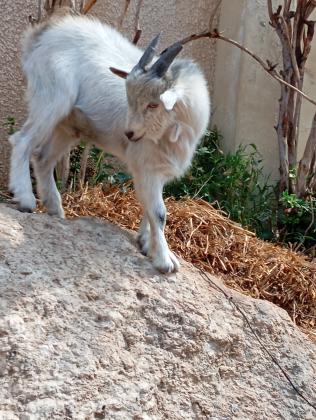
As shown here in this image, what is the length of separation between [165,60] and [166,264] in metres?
1.02

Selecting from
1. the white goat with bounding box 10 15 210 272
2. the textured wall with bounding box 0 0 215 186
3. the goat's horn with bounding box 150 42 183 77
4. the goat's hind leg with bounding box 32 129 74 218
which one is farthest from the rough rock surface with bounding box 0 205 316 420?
the textured wall with bounding box 0 0 215 186

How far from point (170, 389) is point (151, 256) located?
0.78 metres

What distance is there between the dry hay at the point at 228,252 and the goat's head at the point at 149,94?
1.27 m

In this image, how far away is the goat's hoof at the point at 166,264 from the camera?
Result: 13.8ft

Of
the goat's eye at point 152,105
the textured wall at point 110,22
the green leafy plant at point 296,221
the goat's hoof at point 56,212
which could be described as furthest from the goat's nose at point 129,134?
the green leafy plant at point 296,221

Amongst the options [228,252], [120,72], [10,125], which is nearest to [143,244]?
[120,72]

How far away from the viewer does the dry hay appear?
17.1 ft

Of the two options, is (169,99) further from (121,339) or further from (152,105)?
(121,339)

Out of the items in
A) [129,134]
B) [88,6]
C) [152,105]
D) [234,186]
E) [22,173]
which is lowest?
[234,186]

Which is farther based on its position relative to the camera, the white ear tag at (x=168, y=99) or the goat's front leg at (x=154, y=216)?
the goat's front leg at (x=154, y=216)

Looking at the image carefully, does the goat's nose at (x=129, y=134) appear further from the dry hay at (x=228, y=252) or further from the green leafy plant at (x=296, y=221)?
the green leafy plant at (x=296, y=221)

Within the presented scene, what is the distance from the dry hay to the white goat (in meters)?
0.76

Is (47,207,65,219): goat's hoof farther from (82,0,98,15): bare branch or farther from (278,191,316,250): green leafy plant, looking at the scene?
(278,191,316,250): green leafy plant

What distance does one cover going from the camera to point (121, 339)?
12.3 feet
